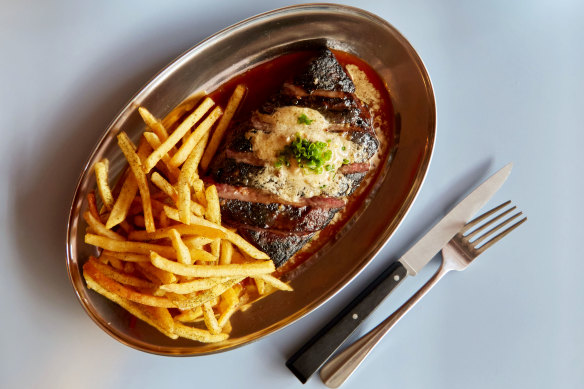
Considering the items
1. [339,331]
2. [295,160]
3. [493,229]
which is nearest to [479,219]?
[493,229]

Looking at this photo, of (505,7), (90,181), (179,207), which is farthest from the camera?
(505,7)

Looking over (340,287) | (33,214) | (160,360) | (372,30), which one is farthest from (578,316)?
(33,214)

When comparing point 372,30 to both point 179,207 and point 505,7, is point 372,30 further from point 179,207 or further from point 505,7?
point 179,207

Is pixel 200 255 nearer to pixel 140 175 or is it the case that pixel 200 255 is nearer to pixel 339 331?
pixel 140 175

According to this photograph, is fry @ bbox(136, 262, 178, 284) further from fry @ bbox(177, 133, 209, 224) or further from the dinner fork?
the dinner fork

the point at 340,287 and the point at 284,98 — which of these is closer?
the point at 284,98

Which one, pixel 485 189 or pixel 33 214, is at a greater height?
pixel 33 214

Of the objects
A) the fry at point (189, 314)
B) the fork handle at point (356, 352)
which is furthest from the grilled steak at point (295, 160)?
the fork handle at point (356, 352)

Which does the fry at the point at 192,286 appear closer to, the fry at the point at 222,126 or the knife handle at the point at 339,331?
the fry at the point at 222,126
